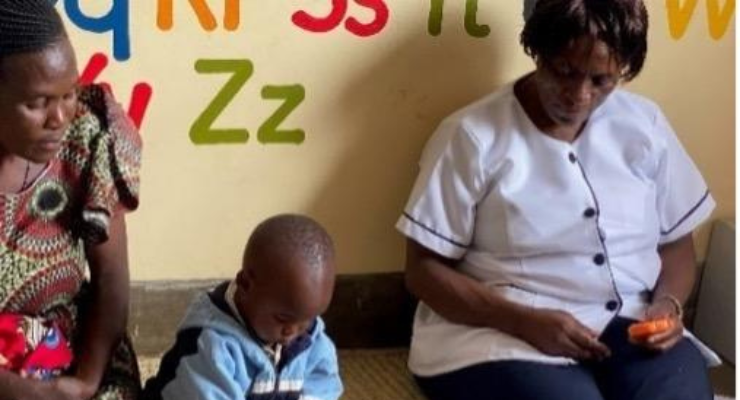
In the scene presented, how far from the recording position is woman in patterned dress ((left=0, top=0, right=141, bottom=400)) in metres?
1.05

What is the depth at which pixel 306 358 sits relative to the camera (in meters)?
1.18

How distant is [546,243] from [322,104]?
34 cm

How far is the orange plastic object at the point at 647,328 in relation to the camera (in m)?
1.40

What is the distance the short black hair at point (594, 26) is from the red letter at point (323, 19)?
25 centimetres

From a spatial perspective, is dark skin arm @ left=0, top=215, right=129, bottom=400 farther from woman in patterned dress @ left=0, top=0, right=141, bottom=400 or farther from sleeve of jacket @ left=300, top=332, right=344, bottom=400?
sleeve of jacket @ left=300, top=332, right=344, bottom=400

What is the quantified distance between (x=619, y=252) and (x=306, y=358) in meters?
0.48

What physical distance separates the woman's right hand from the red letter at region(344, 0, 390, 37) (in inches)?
16.1

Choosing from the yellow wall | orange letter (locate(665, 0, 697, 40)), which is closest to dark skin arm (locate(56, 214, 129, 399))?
the yellow wall

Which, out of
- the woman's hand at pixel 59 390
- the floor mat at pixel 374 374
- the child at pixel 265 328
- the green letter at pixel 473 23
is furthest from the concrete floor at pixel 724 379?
the woman's hand at pixel 59 390

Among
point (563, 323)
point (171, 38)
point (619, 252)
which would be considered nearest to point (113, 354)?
point (171, 38)

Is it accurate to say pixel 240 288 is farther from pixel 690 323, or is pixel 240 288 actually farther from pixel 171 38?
pixel 690 323

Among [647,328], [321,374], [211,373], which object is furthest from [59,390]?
[647,328]

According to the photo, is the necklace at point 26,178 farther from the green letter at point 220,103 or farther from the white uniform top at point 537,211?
the white uniform top at point 537,211

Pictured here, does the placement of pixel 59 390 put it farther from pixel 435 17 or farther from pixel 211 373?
pixel 435 17
